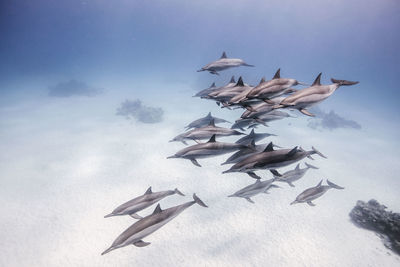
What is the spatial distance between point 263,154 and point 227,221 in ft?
17.2

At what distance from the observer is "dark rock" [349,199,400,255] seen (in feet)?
22.8

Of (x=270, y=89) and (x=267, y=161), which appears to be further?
(x=267, y=161)

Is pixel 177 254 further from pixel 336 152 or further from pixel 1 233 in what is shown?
pixel 336 152

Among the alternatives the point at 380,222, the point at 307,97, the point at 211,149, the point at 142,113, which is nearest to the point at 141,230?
the point at 211,149

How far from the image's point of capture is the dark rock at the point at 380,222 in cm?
694

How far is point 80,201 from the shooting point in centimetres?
828

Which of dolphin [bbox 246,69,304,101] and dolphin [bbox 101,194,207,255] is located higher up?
dolphin [bbox 246,69,304,101]

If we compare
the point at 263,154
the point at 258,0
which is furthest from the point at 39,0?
the point at 263,154

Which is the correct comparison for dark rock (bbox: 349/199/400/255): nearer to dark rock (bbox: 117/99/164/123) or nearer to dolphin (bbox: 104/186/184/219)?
dolphin (bbox: 104/186/184/219)

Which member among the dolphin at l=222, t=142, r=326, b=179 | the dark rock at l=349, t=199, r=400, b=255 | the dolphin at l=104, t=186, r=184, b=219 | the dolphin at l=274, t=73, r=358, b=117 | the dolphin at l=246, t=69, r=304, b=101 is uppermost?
the dolphin at l=246, t=69, r=304, b=101

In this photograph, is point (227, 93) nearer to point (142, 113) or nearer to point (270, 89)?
point (270, 89)

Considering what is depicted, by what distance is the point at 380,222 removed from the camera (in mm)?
7383

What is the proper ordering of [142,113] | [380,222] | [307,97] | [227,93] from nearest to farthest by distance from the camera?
[307,97] < [227,93] < [380,222] < [142,113]

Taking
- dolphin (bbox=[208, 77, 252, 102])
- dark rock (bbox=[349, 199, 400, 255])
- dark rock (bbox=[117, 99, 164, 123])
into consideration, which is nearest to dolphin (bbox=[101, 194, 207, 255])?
dolphin (bbox=[208, 77, 252, 102])
